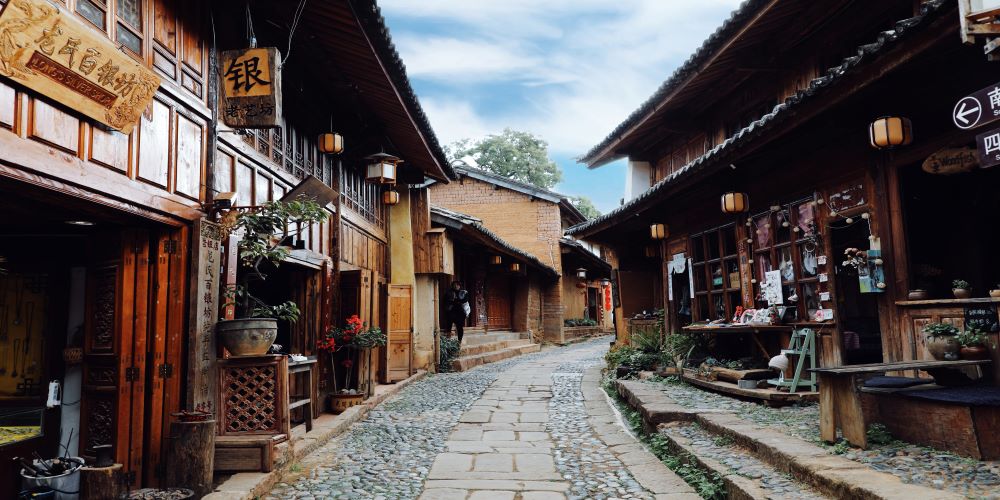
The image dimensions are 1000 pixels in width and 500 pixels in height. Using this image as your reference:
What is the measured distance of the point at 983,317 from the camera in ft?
18.2

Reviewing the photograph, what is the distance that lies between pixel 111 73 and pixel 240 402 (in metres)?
2.97

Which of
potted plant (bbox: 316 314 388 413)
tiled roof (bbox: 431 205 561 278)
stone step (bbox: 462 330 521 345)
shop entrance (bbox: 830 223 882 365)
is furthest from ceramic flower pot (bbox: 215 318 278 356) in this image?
stone step (bbox: 462 330 521 345)

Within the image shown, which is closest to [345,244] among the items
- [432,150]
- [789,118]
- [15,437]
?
[432,150]

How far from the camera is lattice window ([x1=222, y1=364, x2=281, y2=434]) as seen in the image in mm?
5797

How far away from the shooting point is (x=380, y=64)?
7.59 m

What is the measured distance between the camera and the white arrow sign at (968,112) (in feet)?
15.7

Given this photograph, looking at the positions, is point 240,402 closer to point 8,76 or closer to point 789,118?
point 8,76

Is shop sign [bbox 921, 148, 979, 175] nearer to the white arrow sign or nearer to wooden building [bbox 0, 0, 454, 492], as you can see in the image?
the white arrow sign

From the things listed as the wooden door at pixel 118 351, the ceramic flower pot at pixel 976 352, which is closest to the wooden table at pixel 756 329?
the ceramic flower pot at pixel 976 352

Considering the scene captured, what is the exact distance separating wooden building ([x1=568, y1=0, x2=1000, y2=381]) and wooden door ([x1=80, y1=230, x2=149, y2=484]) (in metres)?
6.28

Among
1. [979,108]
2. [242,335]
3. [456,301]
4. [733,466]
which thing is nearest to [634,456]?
[733,466]

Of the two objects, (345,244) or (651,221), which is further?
(651,221)

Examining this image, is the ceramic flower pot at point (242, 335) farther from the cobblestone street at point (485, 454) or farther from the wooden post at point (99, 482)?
the wooden post at point (99, 482)

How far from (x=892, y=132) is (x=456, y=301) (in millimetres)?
11436
